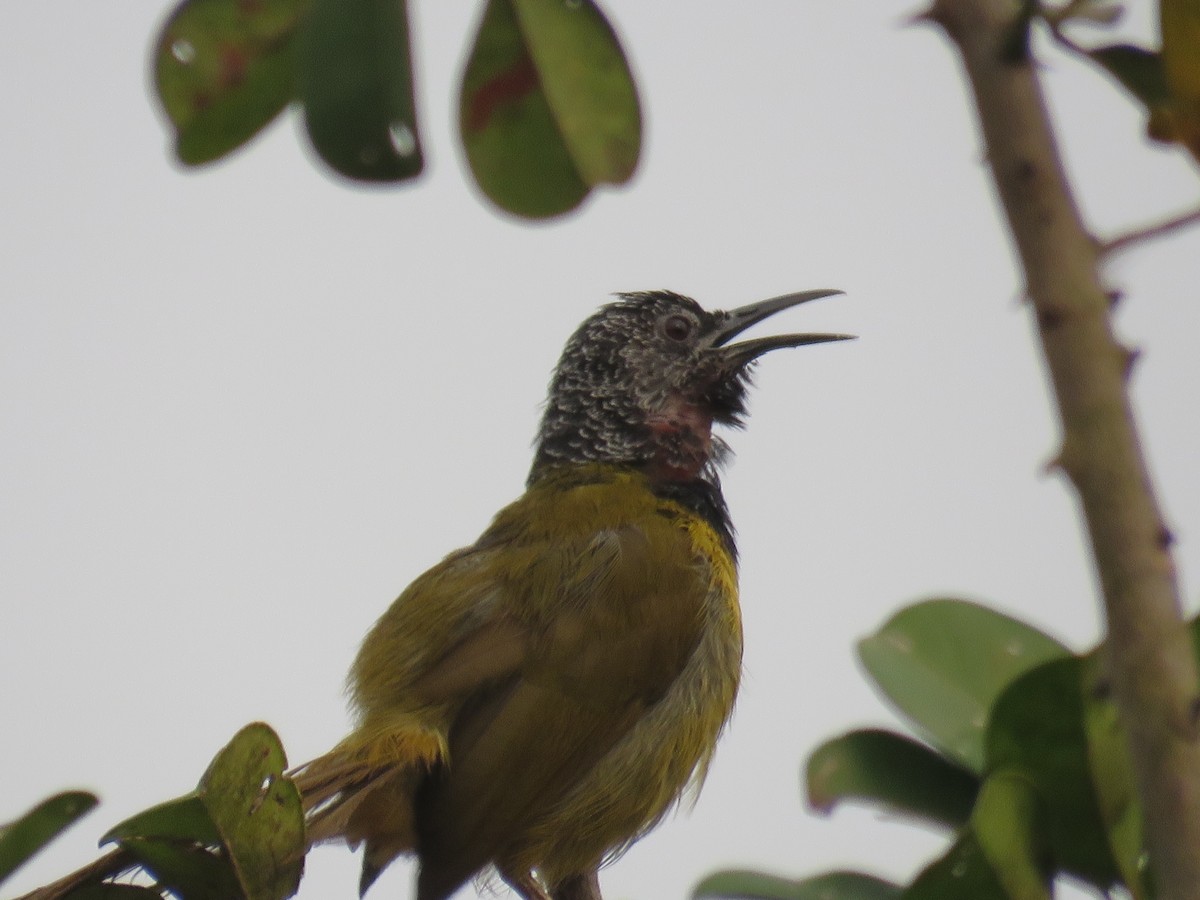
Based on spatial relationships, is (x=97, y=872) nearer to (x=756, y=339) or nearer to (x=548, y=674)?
(x=548, y=674)

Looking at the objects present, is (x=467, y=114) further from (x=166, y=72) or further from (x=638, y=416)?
(x=638, y=416)

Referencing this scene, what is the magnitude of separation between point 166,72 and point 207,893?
1.71 meters

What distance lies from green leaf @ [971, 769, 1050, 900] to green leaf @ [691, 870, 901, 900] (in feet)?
1.84

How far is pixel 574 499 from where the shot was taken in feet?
15.3

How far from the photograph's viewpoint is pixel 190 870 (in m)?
2.19

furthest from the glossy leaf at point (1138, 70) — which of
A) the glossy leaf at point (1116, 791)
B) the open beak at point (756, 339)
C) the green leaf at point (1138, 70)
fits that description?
the open beak at point (756, 339)

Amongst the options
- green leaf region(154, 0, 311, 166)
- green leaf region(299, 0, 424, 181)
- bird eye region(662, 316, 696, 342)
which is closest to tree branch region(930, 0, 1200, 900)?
green leaf region(299, 0, 424, 181)

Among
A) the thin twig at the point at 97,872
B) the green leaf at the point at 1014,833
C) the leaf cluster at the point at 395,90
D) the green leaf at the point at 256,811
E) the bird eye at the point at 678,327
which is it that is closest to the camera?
the green leaf at the point at 1014,833

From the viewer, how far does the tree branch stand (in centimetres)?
107

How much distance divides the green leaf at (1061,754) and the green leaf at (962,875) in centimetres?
10

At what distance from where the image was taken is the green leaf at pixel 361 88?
2641mm

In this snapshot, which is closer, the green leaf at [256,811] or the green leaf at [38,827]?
the green leaf at [256,811]

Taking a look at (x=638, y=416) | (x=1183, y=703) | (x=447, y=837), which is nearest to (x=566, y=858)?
(x=447, y=837)

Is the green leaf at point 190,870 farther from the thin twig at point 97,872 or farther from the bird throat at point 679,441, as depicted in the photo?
the bird throat at point 679,441
